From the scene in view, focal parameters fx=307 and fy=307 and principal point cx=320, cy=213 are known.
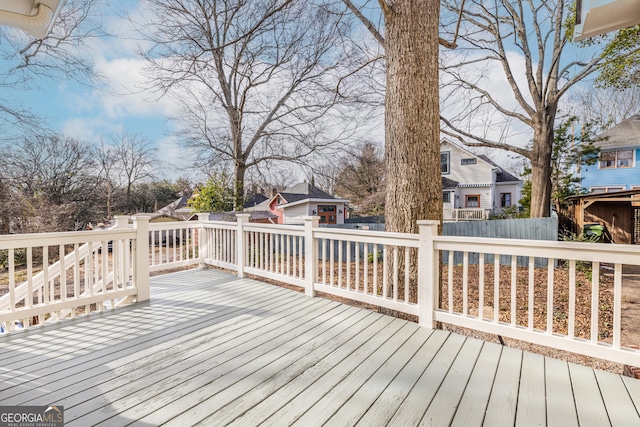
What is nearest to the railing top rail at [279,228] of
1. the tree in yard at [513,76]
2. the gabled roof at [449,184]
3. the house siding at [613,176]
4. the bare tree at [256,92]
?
the bare tree at [256,92]

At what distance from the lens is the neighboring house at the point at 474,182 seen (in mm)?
19688

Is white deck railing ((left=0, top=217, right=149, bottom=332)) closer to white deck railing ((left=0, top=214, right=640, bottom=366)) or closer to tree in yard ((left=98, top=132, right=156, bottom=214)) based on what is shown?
white deck railing ((left=0, top=214, right=640, bottom=366))

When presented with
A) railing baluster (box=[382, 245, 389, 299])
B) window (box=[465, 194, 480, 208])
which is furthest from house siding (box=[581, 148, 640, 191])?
railing baluster (box=[382, 245, 389, 299])

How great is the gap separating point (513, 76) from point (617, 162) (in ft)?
29.8

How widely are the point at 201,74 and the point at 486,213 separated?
16733mm

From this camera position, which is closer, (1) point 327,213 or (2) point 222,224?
(2) point 222,224

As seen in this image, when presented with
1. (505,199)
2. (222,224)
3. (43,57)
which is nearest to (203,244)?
(222,224)

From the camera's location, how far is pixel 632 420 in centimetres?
160

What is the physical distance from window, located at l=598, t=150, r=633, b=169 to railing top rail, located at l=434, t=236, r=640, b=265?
16.1m

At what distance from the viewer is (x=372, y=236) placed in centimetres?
318

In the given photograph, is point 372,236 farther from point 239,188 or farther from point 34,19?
point 239,188

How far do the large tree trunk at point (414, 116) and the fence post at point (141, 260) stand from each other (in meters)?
2.85

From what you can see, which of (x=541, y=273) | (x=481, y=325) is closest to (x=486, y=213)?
(x=541, y=273)

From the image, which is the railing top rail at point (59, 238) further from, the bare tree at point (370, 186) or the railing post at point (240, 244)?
the bare tree at point (370, 186)
